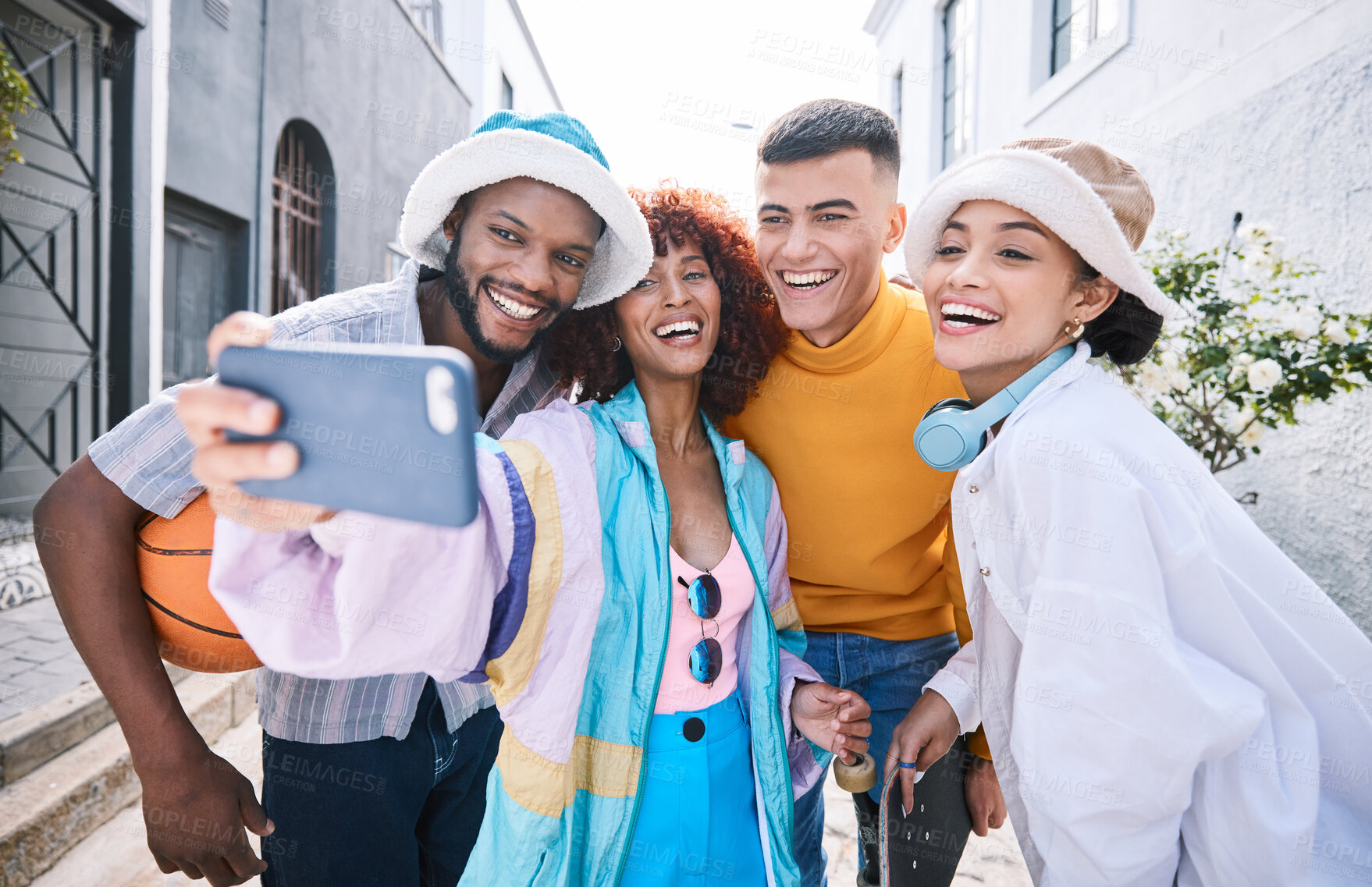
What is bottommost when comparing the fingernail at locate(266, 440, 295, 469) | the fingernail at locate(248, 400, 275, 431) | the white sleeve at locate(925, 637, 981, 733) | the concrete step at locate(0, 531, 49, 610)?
the concrete step at locate(0, 531, 49, 610)

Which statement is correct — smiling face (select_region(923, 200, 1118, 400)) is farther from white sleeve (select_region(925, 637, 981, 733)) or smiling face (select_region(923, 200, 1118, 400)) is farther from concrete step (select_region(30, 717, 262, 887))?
concrete step (select_region(30, 717, 262, 887))

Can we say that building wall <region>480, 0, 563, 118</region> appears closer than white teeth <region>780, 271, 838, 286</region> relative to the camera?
No

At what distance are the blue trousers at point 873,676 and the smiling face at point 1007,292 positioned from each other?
0.96 metres

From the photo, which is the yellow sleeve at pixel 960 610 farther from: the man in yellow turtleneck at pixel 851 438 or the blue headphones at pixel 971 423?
the blue headphones at pixel 971 423

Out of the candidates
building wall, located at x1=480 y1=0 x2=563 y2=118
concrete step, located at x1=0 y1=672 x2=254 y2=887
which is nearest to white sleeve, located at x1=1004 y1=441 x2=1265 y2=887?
concrete step, located at x1=0 y1=672 x2=254 y2=887

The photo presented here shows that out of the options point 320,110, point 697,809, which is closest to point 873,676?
point 697,809

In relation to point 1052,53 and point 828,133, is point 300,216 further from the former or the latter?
point 1052,53

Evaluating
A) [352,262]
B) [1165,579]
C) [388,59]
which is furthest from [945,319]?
[388,59]

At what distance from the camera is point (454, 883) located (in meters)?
2.11

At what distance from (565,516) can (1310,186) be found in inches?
185

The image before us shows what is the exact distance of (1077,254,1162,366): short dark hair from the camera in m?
1.58

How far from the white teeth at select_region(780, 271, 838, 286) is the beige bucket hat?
0.65 meters

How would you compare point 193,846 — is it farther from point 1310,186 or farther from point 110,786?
point 1310,186

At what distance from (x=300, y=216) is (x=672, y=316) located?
803 centimetres
